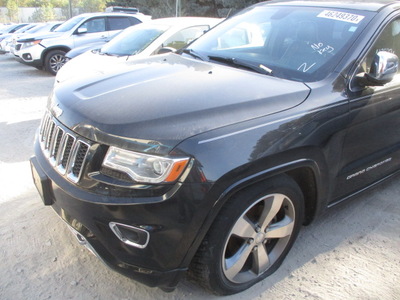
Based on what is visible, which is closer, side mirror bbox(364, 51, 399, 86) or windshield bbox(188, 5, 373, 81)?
side mirror bbox(364, 51, 399, 86)

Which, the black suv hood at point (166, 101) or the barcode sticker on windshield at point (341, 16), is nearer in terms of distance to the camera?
the black suv hood at point (166, 101)

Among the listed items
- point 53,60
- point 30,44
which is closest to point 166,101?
point 53,60

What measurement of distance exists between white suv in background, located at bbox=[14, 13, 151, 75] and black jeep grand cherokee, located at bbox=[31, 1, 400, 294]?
8827 mm

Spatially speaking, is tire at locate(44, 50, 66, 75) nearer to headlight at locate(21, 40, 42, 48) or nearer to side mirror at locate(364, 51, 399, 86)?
headlight at locate(21, 40, 42, 48)

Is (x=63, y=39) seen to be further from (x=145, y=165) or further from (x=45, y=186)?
(x=145, y=165)

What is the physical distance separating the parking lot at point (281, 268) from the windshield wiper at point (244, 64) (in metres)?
1.19

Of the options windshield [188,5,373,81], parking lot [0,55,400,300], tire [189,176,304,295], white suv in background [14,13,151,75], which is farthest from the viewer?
white suv in background [14,13,151,75]

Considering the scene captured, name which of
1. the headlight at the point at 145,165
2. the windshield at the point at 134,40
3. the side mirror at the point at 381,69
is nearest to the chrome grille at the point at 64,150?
the headlight at the point at 145,165

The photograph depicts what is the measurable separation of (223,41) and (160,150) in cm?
192

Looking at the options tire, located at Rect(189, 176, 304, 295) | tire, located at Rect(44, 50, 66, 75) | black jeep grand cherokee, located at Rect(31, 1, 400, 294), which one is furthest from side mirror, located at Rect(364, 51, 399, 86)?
tire, located at Rect(44, 50, 66, 75)

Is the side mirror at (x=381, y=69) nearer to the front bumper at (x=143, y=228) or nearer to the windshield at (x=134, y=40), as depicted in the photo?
the front bumper at (x=143, y=228)

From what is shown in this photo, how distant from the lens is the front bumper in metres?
1.91

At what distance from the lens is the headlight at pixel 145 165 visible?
190cm

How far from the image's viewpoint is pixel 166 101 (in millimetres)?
2230
